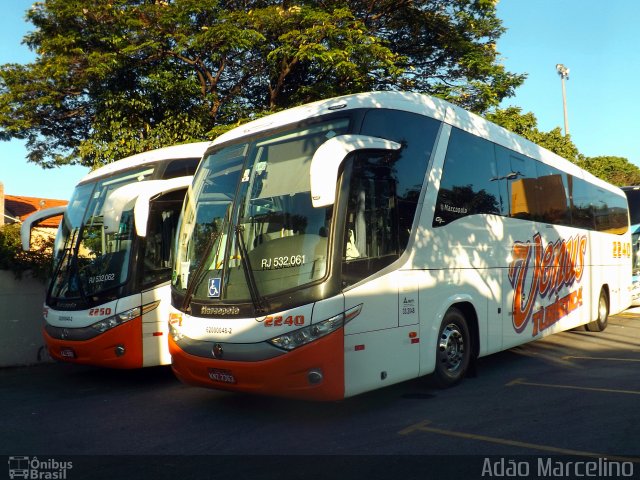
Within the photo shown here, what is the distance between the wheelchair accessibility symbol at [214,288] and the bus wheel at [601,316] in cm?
972

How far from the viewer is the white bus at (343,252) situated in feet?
19.5

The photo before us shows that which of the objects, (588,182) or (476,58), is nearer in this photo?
(588,182)

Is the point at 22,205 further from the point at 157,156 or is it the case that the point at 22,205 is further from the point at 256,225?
the point at 256,225

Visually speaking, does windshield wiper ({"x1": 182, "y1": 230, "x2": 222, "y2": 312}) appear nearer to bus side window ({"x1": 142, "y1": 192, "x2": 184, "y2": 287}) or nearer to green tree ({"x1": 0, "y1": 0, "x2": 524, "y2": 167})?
bus side window ({"x1": 142, "y1": 192, "x2": 184, "y2": 287})

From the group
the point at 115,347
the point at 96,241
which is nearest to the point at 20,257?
the point at 96,241

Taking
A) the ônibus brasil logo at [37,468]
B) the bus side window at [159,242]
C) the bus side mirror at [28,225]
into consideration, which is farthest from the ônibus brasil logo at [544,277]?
the bus side mirror at [28,225]

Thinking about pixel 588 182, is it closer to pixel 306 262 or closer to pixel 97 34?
pixel 306 262

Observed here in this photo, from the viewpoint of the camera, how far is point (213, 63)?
53.3 feet

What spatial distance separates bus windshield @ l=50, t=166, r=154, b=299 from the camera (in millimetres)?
8539

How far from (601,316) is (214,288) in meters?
10.1

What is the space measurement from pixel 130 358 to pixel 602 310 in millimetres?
10156

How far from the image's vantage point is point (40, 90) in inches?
614

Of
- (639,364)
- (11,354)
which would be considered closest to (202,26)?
(11,354)

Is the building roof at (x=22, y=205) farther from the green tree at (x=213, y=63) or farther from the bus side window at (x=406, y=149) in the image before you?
the bus side window at (x=406, y=149)
